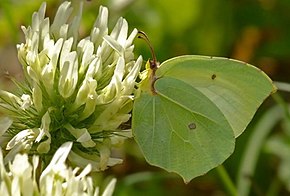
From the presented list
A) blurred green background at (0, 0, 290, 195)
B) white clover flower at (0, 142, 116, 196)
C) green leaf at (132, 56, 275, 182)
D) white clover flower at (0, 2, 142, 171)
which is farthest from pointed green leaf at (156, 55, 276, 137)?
→ blurred green background at (0, 0, 290, 195)

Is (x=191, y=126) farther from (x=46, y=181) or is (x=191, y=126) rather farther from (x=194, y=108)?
(x=46, y=181)

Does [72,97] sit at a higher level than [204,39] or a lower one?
higher

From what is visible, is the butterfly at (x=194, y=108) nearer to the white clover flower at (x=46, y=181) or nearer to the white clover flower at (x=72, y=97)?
the white clover flower at (x=72, y=97)

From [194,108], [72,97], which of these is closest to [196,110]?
[194,108]

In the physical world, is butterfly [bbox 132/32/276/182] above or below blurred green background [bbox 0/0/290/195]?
above

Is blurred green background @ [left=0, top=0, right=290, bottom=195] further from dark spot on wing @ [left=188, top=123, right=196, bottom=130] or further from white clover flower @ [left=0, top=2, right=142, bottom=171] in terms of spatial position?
white clover flower @ [left=0, top=2, right=142, bottom=171]

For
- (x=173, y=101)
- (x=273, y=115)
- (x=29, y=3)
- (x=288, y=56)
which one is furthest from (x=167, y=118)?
(x=288, y=56)

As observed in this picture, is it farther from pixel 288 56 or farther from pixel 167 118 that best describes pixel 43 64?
pixel 288 56
